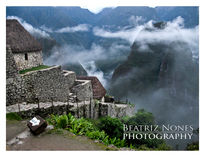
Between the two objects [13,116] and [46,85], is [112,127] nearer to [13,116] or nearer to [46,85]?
[46,85]

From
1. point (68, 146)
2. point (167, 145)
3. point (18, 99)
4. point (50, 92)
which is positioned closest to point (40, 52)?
point (50, 92)

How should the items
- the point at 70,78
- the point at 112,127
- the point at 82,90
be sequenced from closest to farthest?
the point at 112,127
the point at 82,90
the point at 70,78

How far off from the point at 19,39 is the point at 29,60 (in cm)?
122

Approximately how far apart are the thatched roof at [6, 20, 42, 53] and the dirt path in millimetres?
4271

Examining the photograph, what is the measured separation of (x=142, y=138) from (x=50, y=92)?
5958mm

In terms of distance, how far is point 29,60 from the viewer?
10.9 m

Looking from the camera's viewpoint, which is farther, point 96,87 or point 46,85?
point 96,87

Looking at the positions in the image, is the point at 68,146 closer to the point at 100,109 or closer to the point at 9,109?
the point at 9,109

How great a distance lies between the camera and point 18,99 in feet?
31.2

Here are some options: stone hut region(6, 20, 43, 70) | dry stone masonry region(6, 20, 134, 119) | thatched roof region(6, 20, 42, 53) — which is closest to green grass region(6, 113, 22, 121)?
dry stone masonry region(6, 20, 134, 119)

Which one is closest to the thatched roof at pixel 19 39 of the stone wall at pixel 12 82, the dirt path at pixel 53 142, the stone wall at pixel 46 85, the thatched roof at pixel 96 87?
the stone wall at pixel 12 82

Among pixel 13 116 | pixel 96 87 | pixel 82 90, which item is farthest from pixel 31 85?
pixel 96 87

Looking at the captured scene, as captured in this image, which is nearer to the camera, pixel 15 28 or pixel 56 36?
pixel 15 28

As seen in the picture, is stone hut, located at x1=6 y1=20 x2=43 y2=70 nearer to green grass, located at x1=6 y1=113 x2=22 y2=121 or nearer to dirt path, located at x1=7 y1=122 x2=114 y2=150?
green grass, located at x1=6 y1=113 x2=22 y2=121
